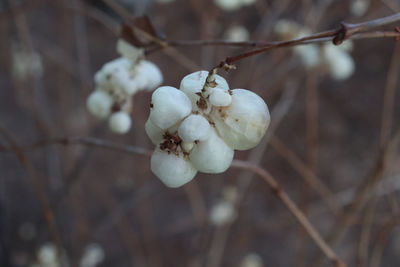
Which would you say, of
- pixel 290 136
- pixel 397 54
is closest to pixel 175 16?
pixel 290 136

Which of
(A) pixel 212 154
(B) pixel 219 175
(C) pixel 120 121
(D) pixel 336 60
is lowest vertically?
(A) pixel 212 154

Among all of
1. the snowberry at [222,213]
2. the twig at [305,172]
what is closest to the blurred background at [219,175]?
the snowberry at [222,213]

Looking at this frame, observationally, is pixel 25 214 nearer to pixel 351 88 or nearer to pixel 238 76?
pixel 238 76

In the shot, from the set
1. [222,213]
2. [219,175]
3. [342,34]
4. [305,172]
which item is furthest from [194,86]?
[219,175]

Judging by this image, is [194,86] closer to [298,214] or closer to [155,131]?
[155,131]

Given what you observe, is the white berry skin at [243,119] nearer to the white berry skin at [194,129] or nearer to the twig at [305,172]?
the white berry skin at [194,129]

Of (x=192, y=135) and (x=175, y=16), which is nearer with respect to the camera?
(x=192, y=135)
